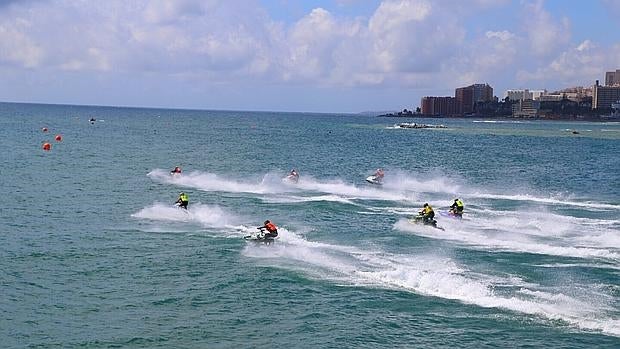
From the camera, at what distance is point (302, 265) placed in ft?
114

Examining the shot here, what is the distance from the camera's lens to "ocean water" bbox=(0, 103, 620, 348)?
25.9 meters

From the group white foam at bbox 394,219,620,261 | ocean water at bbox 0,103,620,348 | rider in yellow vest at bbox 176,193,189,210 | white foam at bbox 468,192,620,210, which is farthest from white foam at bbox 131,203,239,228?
white foam at bbox 468,192,620,210

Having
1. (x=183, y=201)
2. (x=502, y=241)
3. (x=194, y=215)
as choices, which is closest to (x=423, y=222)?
(x=502, y=241)

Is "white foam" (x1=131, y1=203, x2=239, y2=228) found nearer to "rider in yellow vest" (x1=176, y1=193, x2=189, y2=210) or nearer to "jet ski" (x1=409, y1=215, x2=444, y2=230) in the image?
"rider in yellow vest" (x1=176, y1=193, x2=189, y2=210)

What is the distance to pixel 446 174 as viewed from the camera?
83.5 meters

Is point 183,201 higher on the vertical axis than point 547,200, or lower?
higher

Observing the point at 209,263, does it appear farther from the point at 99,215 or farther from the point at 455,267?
the point at 99,215

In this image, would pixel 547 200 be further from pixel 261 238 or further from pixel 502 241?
pixel 261 238

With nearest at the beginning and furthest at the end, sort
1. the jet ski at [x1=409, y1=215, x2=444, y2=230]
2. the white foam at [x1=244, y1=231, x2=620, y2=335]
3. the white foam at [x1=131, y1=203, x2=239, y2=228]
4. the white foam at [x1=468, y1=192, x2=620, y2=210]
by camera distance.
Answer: the white foam at [x1=244, y1=231, x2=620, y2=335], the jet ski at [x1=409, y1=215, x2=444, y2=230], the white foam at [x1=131, y1=203, x2=239, y2=228], the white foam at [x1=468, y1=192, x2=620, y2=210]

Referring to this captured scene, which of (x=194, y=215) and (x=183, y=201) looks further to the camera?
(x=183, y=201)

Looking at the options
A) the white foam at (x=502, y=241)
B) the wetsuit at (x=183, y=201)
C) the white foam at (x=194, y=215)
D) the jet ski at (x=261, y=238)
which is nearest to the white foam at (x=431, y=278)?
the jet ski at (x=261, y=238)

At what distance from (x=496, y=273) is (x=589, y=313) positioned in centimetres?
623

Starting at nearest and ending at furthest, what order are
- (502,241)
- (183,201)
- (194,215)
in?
1. (502,241)
2. (194,215)
3. (183,201)

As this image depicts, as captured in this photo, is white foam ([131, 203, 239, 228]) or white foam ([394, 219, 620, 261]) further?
white foam ([131, 203, 239, 228])
